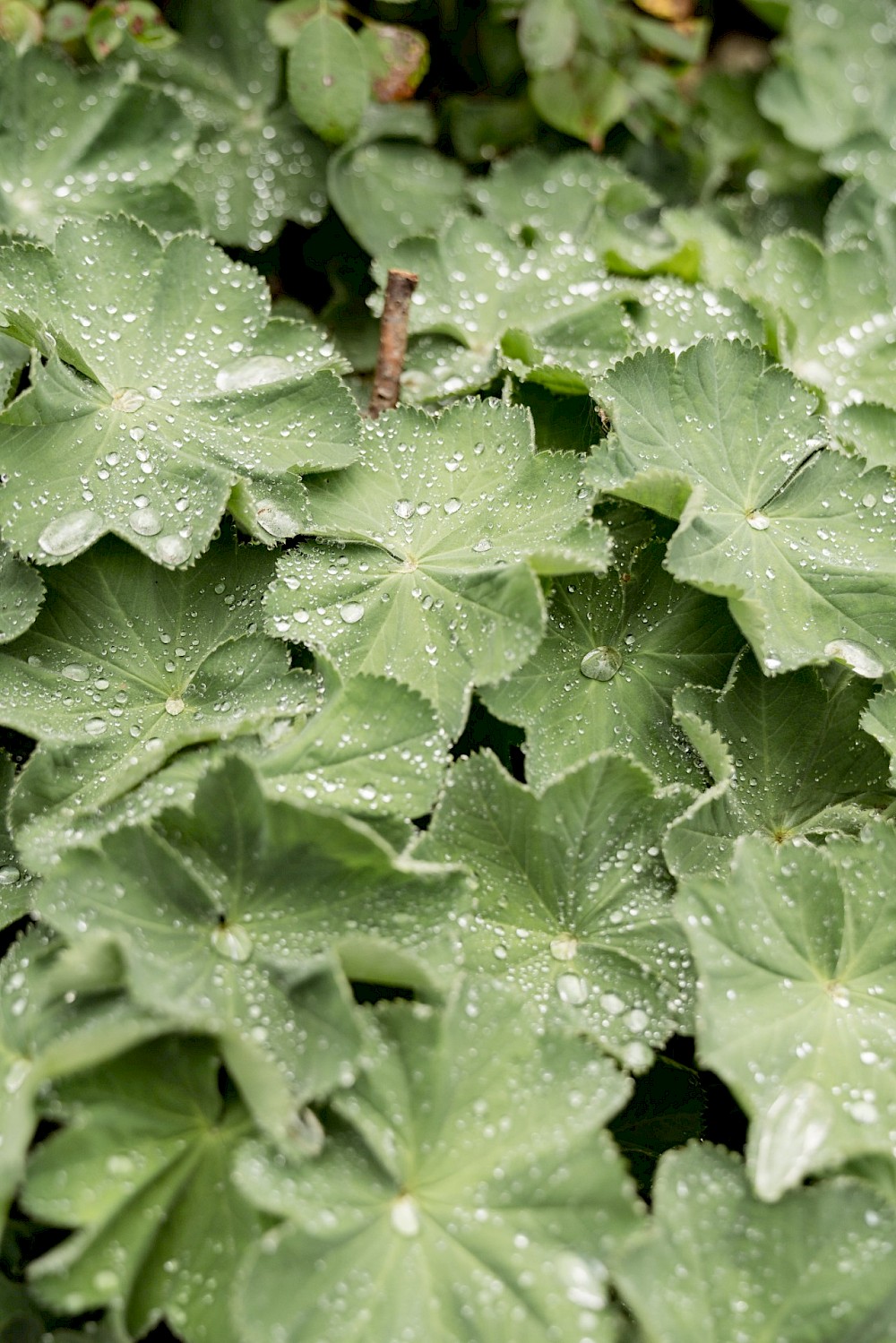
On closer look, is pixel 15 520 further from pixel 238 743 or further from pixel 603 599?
pixel 603 599


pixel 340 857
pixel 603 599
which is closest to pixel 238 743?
pixel 340 857

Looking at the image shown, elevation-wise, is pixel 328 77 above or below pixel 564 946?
above

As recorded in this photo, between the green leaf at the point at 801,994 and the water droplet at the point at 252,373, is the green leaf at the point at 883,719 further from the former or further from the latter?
the water droplet at the point at 252,373

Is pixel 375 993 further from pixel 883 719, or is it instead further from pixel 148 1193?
pixel 883 719

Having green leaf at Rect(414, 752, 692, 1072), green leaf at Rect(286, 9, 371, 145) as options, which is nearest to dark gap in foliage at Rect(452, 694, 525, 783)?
green leaf at Rect(414, 752, 692, 1072)

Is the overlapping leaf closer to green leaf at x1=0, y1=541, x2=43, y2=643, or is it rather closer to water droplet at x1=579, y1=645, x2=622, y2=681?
green leaf at x1=0, y1=541, x2=43, y2=643

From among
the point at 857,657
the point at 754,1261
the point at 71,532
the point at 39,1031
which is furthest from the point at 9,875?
the point at 857,657
